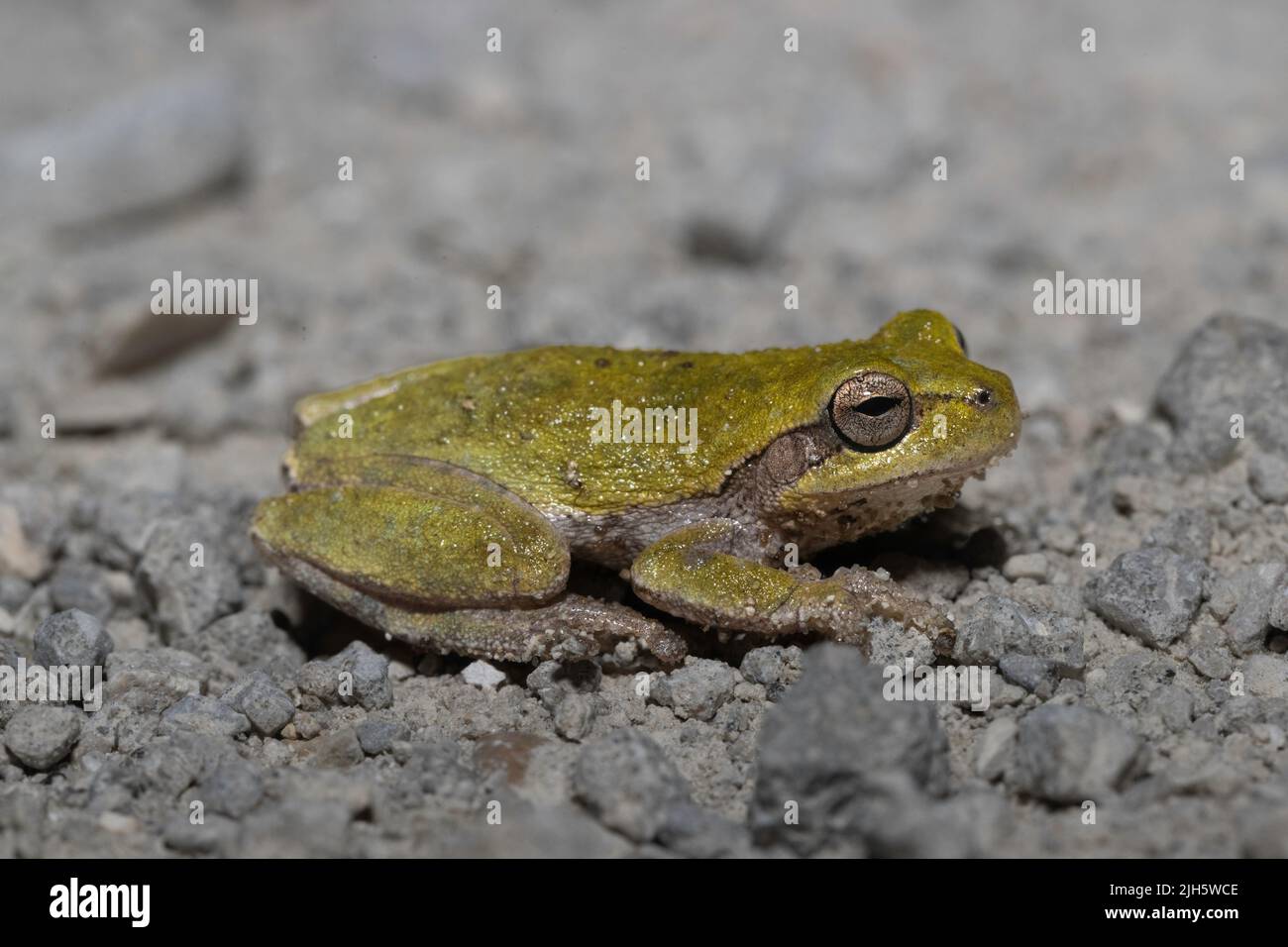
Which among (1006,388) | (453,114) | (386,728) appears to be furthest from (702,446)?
(453,114)

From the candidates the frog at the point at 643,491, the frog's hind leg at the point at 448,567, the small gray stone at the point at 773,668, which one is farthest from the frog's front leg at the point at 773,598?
the frog's hind leg at the point at 448,567

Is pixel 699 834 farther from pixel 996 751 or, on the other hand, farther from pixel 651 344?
pixel 651 344

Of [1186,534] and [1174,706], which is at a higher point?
[1186,534]

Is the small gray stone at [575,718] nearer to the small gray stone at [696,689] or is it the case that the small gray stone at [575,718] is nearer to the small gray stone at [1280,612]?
the small gray stone at [696,689]

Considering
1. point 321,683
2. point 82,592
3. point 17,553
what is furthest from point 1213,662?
point 17,553

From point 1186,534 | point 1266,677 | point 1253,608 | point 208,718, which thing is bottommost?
point 208,718
